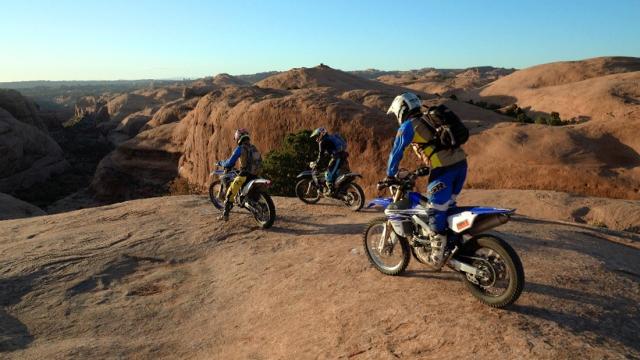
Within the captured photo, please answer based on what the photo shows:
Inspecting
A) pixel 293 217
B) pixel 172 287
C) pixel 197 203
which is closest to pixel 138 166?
pixel 197 203

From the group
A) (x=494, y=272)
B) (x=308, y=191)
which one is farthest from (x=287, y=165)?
(x=494, y=272)

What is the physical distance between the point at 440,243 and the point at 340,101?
73.6 feet

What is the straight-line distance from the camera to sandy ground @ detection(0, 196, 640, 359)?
5203mm

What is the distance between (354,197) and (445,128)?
23.0ft

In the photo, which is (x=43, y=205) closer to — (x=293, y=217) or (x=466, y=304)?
(x=293, y=217)

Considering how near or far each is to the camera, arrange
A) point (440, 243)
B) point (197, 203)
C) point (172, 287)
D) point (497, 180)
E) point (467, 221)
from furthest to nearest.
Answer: point (497, 180)
point (197, 203)
point (172, 287)
point (440, 243)
point (467, 221)

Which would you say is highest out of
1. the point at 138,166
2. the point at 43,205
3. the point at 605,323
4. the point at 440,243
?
the point at 440,243

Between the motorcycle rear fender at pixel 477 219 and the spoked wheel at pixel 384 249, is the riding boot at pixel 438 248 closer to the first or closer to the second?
the motorcycle rear fender at pixel 477 219

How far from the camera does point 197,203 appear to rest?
14289mm

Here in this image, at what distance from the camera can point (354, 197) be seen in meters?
12.9

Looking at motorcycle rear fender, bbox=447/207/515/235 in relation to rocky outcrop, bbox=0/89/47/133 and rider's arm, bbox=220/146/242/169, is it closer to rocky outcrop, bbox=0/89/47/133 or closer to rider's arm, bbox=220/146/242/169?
rider's arm, bbox=220/146/242/169

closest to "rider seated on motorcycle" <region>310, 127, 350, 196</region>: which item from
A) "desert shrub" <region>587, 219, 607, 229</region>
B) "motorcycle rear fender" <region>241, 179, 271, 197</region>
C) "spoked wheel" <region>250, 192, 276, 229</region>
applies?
"spoked wheel" <region>250, 192, 276, 229</region>

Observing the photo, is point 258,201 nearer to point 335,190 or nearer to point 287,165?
point 335,190

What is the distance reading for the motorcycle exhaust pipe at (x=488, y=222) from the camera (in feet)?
17.9
